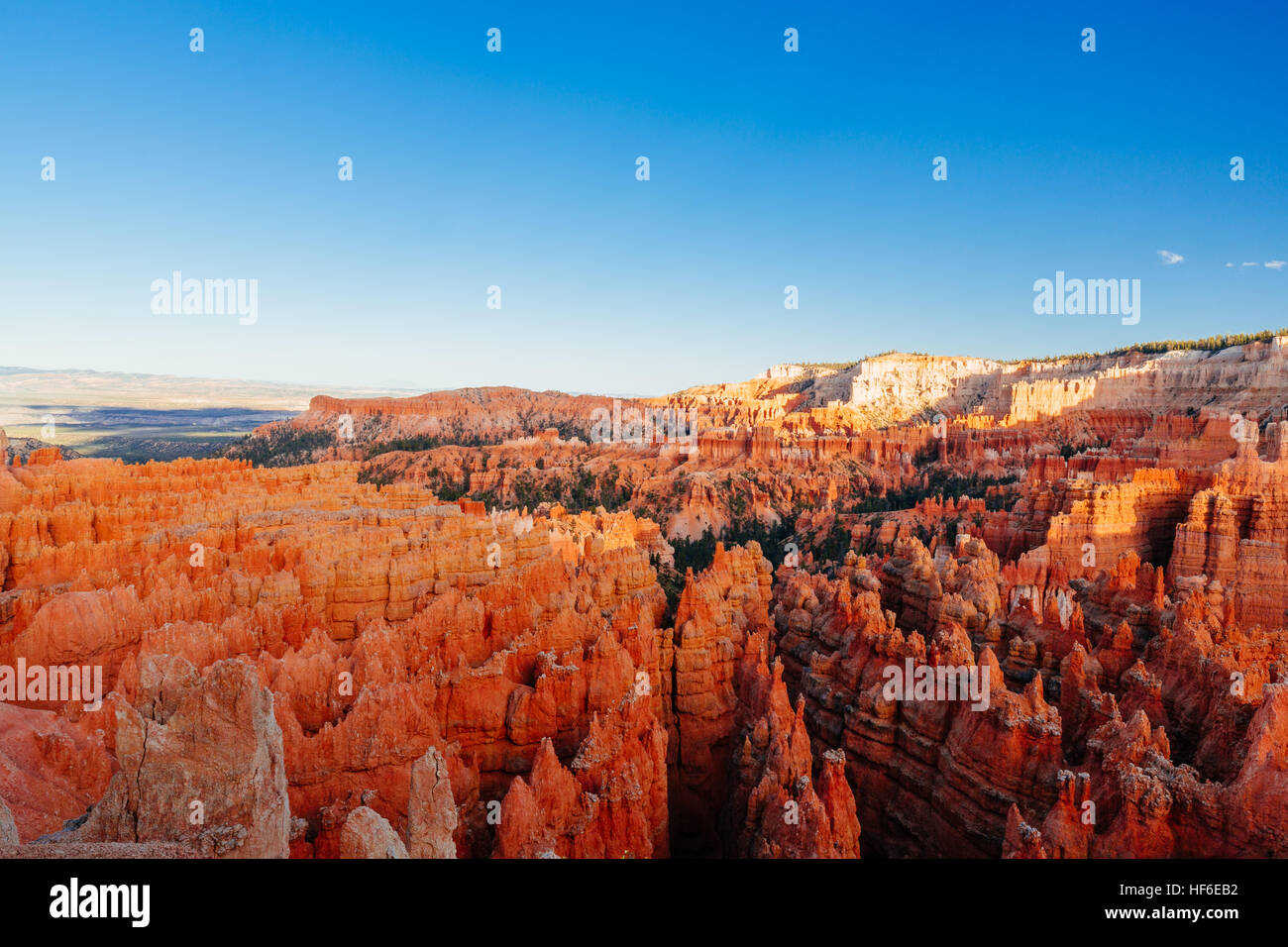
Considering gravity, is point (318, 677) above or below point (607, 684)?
above

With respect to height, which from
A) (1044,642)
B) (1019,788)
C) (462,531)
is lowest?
(1019,788)

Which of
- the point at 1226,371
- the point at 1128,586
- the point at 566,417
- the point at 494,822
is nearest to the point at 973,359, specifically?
the point at 1226,371

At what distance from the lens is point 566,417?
5477 inches

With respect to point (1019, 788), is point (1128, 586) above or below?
above

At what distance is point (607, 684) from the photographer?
11.8 metres

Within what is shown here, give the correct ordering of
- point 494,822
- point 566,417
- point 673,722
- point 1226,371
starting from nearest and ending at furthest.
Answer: point 494,822 < point 673,722 < point 1226,371 < point 566,417

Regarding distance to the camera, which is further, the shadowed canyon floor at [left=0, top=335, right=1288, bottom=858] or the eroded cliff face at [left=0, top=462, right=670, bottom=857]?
the shadowed canyon floor at [left=0, top=335, right=1288, bottom=858]

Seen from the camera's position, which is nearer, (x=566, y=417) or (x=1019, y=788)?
(x=1019, y=788)

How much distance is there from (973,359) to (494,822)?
515 ft

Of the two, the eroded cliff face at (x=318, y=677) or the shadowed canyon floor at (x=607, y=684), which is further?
the shadowed canyon floor at (x=607, y=684)

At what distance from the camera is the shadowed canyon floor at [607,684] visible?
6401 millimetres

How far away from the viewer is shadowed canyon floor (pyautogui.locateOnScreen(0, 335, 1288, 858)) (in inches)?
A: 252
